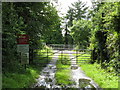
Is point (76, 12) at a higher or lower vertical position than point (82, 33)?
higher

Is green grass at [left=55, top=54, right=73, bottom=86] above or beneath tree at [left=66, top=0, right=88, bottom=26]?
beneath

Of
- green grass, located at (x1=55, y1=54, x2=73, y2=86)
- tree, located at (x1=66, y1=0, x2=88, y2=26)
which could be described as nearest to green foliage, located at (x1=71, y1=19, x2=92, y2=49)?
tree, located at (x1=66, y1=0, x2=88, y2=26)

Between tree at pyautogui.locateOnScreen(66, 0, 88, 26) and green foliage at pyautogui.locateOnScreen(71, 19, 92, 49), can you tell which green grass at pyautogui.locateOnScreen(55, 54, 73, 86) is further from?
tree at pyautogui.locateOnScreen(66, 0, 88, 26)

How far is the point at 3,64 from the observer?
4688mm

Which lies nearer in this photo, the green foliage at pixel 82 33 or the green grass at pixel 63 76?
the green grass at pixel 63 76

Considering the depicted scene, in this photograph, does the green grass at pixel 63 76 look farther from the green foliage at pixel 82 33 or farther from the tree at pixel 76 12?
the tree at pixel 76 12

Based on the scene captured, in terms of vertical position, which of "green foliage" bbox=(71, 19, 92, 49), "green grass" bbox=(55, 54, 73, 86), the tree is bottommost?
"green grass" bbox=(55, 54, 73, 86)

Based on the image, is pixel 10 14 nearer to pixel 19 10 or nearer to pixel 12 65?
pixel 12 65

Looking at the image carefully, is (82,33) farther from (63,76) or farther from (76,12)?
(63,76)

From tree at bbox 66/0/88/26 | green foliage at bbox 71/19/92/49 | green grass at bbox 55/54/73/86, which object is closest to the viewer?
green grass at bbox 55/54/73/86

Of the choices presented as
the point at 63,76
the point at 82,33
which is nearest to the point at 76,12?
the point at 82,33

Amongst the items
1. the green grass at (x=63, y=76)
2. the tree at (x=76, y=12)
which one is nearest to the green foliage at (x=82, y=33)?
the tree at (x=76, y=12)

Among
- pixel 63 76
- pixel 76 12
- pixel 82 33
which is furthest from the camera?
pixel 76 12

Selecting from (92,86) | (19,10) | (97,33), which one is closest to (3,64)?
(92,86)
